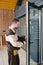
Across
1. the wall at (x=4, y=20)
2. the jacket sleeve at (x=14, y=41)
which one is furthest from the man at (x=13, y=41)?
the wall at (x=4, y=20)

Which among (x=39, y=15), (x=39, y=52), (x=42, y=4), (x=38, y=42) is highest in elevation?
(x=42, y=4)

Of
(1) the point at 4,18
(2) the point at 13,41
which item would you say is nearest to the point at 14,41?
(2) the point at 13,41

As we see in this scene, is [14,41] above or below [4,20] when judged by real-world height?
below

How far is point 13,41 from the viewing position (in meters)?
2.51

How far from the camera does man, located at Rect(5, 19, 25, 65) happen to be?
2525 millimetres

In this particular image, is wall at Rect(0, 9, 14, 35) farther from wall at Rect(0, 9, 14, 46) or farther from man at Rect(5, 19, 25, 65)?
man at Rect(5, 19, 25, 65)

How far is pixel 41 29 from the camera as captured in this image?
456 centimetres

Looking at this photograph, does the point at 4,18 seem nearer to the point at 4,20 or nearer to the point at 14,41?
the point at 4,20

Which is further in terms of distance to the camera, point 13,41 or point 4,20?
point 4,20

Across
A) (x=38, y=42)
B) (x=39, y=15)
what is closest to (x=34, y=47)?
(x=38, y=42)

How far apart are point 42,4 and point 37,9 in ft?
1.08

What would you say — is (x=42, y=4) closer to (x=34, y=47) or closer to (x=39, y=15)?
(x=39, y=15)

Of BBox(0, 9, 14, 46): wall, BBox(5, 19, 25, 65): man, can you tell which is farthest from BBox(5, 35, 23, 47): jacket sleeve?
BBox(0, 9, 14, 46): wall

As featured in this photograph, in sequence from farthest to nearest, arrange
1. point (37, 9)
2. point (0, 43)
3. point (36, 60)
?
point (0, 43)
point (36, 60)
point (37, 9)
